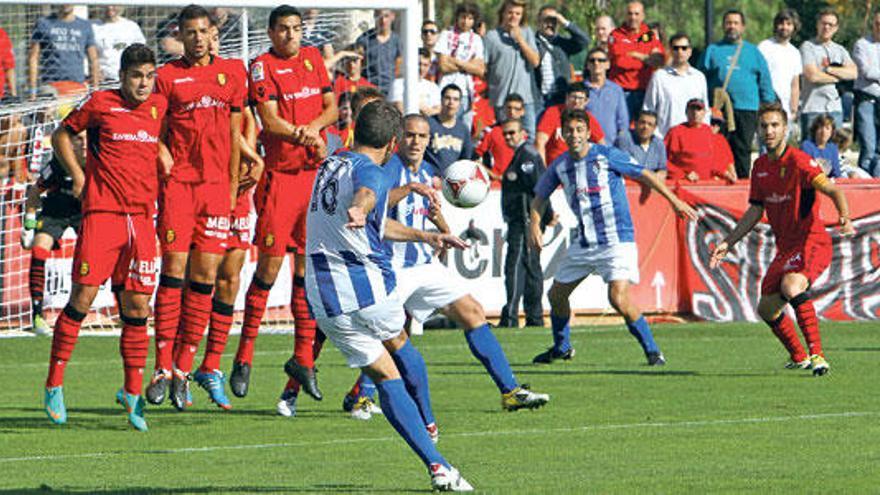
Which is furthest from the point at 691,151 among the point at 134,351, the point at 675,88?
the point at 134,351

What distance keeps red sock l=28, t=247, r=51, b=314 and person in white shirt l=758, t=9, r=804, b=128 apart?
9.88 m

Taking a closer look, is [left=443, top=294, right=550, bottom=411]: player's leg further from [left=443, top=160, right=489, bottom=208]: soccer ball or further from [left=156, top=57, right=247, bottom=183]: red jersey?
[left=156, top=57, right=247, bottom=183]: red jersey

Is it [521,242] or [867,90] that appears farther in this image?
[867,90]

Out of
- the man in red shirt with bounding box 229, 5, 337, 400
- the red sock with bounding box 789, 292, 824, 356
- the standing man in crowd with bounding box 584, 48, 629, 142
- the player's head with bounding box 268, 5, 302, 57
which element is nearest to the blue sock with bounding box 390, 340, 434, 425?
the man in red shirt with bounding box 229, 5, 337, 400

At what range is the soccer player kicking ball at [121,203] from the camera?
11820 millimetres

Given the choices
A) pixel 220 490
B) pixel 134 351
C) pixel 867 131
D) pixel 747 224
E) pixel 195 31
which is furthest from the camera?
pixel 867 131

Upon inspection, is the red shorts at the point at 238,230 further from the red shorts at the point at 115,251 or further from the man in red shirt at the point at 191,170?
the red shorts at the point at 115,251

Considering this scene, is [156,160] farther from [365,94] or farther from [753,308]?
[753,308]

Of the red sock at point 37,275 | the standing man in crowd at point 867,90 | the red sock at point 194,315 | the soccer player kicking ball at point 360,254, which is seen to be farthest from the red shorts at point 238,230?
the standing man in crowd at point 867,90

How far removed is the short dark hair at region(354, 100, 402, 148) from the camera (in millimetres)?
9242

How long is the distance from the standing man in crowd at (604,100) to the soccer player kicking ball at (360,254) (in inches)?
490

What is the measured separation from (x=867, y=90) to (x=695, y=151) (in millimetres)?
3280

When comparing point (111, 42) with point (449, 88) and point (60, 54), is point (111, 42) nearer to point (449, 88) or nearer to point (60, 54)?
point (60, 54)

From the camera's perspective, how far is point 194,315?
12984 millimetres
